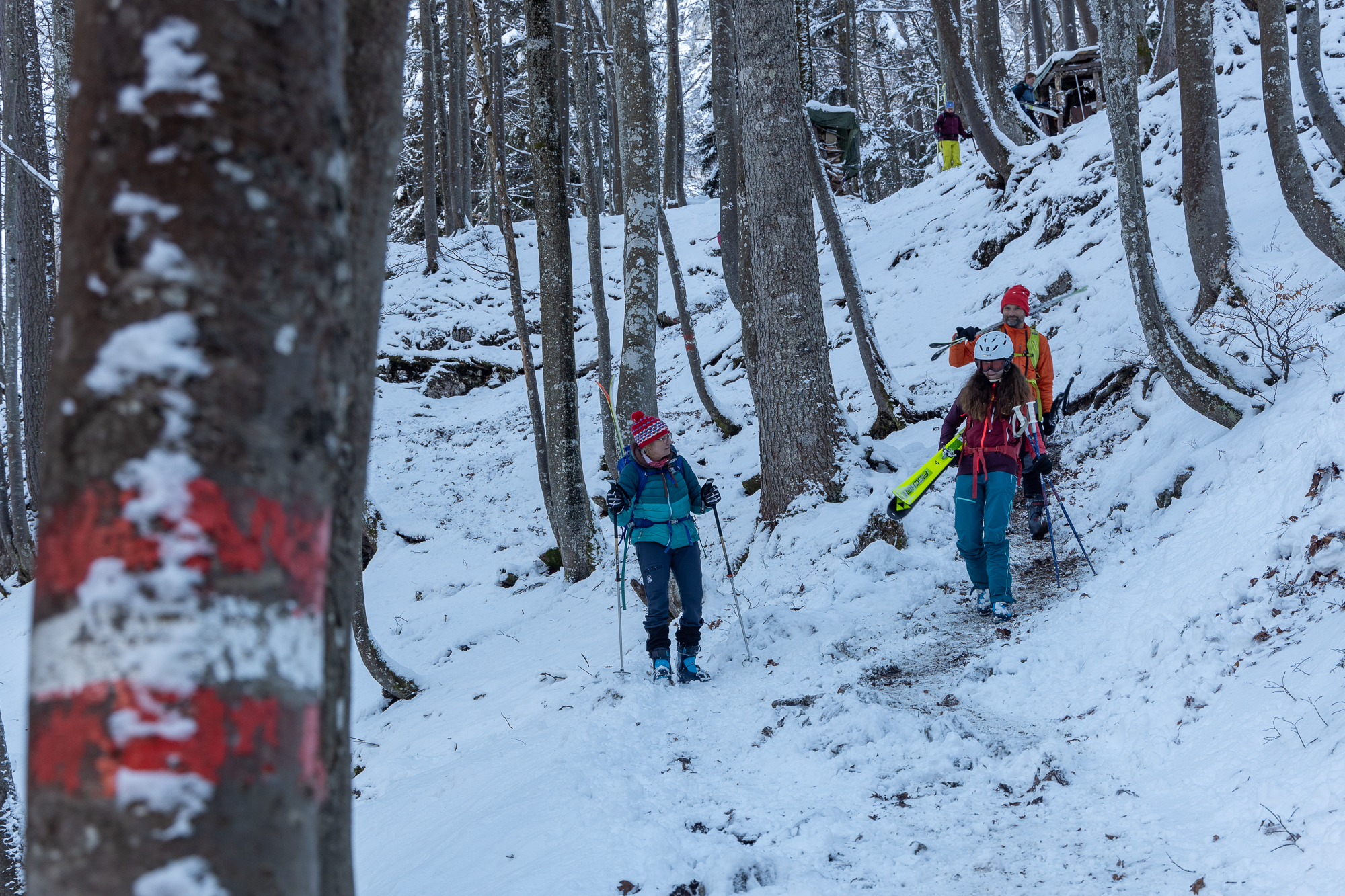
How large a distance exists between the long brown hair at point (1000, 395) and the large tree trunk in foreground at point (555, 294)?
13.1 ft

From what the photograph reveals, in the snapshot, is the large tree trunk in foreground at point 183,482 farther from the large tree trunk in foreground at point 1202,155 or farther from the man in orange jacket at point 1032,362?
the large tree trunk in foreground at point 1202,155

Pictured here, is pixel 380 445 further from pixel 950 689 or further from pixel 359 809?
pixel 950 689

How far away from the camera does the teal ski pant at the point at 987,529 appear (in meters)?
A: 6.19

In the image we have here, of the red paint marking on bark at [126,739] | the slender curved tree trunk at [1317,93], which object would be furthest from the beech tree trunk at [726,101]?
the red paint marking on bark at [126,739]

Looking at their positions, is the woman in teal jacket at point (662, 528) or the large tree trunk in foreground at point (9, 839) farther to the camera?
the woman in teal jacket at point (662, 528)

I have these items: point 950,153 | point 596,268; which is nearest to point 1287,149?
point 596,268

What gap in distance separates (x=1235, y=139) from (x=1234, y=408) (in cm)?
656

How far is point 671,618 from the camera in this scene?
24.8 ft

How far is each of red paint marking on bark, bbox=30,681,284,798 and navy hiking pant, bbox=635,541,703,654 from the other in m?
5.19

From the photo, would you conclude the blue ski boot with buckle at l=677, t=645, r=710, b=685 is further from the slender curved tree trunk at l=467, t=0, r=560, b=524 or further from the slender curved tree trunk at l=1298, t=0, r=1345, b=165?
the slender curved tree trunk at l=1298, t=0, r=1345, b=165

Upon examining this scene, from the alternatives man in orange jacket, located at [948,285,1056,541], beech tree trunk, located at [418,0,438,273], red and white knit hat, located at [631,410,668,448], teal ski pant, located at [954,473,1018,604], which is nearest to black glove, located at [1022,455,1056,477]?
teal ski pant, located at [954,473,1018,604]

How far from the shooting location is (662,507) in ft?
20.5

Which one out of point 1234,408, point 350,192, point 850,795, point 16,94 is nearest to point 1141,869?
point 850,795

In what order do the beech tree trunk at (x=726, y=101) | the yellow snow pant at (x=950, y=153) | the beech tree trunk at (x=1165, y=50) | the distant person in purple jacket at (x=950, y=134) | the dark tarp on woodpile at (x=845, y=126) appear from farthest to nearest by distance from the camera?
1. the yellow snow pant at (x=950, y=153)
2. the distant person in purple jacket at (x=950, y=134)
3. the dark tarp on woodpile at (x=845, y=126)
4. the beech tree trunk at (x=1165, y=50)
5. the beech tree trunk at (x=726, y=101)
